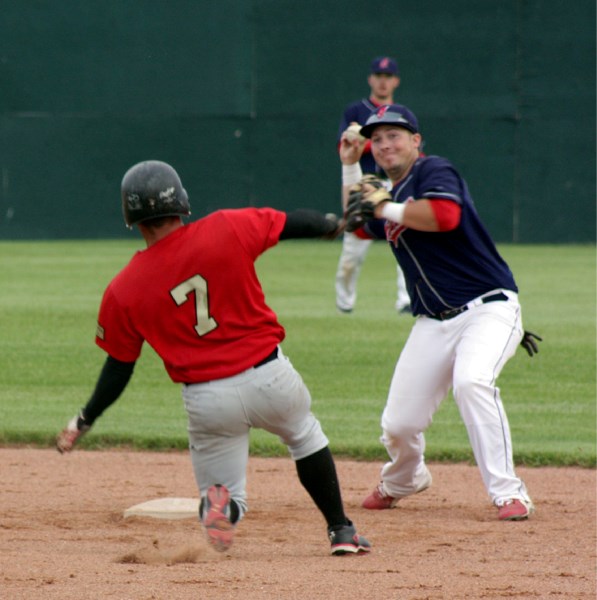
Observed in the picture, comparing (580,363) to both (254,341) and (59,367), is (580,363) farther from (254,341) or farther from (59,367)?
(254,341)

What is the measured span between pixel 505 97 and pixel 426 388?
48.9 ft

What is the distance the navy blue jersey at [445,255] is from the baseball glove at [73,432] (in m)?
1.74

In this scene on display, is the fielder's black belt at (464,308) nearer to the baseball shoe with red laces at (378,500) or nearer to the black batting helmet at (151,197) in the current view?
the baseball shoe with red laces at (378,500)

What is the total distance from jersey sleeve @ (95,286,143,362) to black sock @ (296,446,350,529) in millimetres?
816

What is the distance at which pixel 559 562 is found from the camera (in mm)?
5047

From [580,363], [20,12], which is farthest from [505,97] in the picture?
[580,363]

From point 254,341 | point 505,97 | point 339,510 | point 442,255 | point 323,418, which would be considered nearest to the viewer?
point 254,341

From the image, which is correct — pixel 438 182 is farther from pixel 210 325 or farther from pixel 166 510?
pixel 166 510

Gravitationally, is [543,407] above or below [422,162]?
below

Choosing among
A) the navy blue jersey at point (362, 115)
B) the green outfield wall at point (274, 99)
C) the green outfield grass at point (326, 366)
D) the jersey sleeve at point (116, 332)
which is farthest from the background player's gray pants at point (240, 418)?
the green outfield wall at point (274, 99)

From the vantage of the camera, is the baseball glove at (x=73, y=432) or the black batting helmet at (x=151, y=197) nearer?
the black batting helmet at (x=151, y=197)

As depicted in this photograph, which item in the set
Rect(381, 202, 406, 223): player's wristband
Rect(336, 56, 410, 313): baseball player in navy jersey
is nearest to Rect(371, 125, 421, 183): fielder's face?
Rect(381, 202, 406, 223): player's wristband

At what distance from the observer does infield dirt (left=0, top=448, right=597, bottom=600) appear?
4551 mm

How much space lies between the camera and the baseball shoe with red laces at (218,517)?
4766mm
